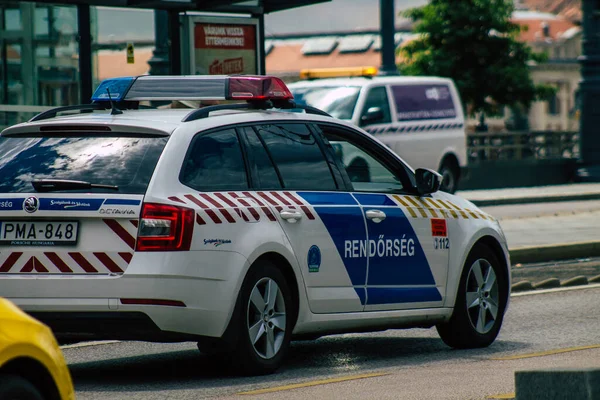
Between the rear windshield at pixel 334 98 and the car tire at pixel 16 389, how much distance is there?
55.4 ft

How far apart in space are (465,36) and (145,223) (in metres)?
Answer: 51.4

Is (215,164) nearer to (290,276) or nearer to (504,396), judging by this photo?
(290,276)

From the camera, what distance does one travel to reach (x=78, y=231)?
7.33 m

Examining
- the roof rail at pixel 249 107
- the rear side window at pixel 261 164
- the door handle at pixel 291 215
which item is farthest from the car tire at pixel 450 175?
the door handle at pixel 291 215

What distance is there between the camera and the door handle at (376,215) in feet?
27.8

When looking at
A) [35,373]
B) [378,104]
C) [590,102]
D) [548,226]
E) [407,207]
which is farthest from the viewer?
[590,102]

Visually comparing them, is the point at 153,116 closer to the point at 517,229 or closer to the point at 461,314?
the point at 461,314

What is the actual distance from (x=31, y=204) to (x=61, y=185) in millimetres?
182

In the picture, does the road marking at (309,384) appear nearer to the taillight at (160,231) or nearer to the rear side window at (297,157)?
the taillight at (160,231)

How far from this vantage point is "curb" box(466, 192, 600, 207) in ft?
87.2

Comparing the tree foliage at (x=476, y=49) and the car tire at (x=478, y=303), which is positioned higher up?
the tree foliage at (x=476, y=49)

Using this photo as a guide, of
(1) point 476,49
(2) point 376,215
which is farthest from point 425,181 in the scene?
(1) point 476,49

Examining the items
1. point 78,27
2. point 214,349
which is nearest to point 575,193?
point 78,27

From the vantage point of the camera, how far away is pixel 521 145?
3303cm
